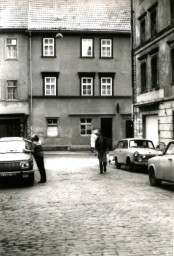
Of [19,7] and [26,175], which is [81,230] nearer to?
[26,175]

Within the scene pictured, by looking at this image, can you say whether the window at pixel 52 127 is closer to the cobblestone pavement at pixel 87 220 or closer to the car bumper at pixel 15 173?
the car bumper at pixel 15 173

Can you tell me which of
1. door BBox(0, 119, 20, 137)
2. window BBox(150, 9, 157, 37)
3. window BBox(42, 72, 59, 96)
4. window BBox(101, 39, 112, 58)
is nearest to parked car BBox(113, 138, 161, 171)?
window BBox(150, 9, 157, 37)

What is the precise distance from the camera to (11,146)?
17.3 metres

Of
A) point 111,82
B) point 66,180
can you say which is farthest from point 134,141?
point 111,82

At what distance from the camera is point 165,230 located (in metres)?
8.06

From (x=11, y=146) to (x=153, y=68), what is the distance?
13973 mm

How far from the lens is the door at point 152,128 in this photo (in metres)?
28.1

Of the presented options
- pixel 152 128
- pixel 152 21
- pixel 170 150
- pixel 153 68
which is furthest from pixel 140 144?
pixel 152 21

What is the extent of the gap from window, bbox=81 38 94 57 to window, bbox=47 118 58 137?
6392 mm

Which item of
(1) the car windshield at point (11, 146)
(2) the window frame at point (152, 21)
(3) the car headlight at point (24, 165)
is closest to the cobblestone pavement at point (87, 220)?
(3) the car headlight at point (24, 165)

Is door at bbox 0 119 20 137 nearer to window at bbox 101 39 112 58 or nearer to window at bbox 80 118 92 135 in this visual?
window at bbox 80 118 92 135

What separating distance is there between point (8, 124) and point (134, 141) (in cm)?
1980

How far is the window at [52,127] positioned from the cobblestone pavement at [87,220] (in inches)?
1000

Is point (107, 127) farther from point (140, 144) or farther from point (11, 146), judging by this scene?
point (11, 146)
